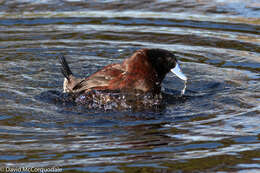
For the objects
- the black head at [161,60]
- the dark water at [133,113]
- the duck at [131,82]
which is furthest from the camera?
the black head at [161,60]

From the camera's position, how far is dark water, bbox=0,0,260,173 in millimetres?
5395

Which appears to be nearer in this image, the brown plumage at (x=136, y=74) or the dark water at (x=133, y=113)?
the dark water at (x=133, y=113)

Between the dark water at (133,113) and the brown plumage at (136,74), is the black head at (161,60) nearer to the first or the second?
the brown plumage at (136,74)

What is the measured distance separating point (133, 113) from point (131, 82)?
0.57 m

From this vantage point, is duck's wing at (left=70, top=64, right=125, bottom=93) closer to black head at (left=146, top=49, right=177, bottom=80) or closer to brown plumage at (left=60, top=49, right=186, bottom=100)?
brown plumage at (left=60, top=49, right=186, bottom=100)

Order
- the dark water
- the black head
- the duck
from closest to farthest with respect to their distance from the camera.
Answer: the dark water, the duck, the black head

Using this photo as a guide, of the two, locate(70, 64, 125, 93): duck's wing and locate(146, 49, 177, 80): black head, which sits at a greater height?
locate(146, 49, 177, 80): black head

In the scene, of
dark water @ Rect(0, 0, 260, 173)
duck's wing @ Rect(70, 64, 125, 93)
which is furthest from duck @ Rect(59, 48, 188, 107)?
dark water @ Rect(0, 0, 260, 173)

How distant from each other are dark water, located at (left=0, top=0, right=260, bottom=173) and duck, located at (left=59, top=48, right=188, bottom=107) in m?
0.38

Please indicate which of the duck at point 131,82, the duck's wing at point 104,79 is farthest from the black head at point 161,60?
the duck's wing at point 104,79

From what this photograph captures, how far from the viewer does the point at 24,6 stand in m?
12.8

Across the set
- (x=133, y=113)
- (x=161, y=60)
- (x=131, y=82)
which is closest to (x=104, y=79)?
(x=131, y=82)

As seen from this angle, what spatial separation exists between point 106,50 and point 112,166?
5.48 m

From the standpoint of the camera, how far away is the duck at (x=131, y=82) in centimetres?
741
